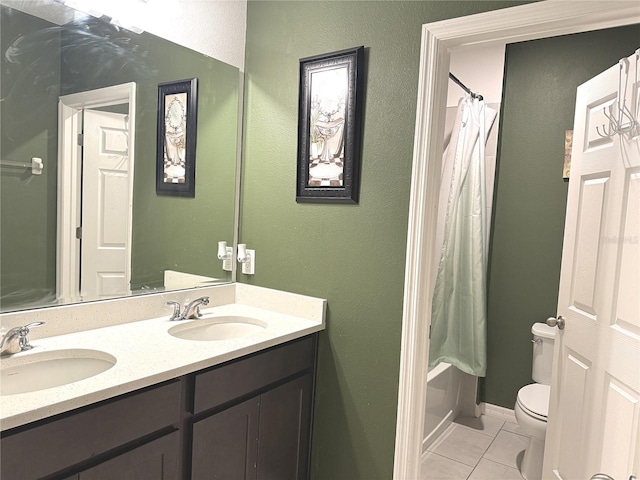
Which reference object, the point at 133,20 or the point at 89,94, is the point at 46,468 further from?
the point at 133,20

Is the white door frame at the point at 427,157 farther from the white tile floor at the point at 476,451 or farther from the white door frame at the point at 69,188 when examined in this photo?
the white door frame at the point at 69,188

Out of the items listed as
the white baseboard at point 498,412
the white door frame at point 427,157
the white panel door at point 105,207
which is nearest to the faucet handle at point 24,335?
the white panel door at point 105,207

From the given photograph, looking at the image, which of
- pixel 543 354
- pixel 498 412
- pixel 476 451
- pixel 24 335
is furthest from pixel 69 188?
pixel 498 412

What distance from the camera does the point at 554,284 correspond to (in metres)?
2.95

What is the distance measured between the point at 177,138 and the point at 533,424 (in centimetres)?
232

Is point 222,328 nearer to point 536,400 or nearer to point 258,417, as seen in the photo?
point 258,417

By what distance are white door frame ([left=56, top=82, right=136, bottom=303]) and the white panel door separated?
3cm

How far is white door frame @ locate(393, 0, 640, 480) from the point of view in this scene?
154cm

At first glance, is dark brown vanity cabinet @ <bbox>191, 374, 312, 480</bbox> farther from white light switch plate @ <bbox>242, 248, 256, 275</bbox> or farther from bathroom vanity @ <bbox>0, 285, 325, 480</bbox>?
white light switch plate @ <bbox>242, 248, 256, 275</bbox>

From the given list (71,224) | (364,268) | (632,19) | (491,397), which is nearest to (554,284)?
(491,397)

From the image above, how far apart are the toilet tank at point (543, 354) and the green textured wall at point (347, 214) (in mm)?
1388

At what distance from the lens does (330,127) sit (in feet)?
6.57

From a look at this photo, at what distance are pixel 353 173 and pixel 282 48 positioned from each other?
743mm

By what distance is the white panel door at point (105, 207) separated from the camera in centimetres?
176
